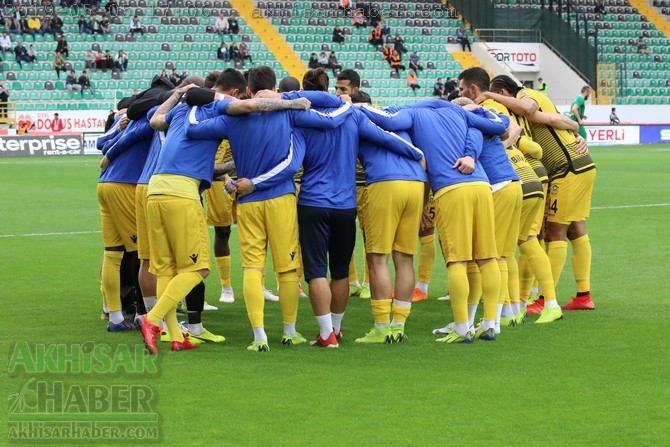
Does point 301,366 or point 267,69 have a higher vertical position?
point 267,69

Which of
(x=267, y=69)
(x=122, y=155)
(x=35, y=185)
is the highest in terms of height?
(x=267, y=69)

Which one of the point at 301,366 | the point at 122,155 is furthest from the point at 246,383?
the point at 122,155

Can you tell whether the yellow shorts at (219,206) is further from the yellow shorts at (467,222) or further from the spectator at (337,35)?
the spectator at (337,35)

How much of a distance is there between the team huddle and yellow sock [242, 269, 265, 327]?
10mm

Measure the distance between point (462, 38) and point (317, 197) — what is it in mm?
44178

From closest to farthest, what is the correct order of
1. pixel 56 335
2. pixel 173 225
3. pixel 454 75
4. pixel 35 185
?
pixel 173 225, pixel 56 335, pixel 35 185, pixel 454 75

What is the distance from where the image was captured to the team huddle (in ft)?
26.8

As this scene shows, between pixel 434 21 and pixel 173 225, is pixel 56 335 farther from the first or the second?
pixel 434 21

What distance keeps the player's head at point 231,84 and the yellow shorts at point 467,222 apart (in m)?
1.73

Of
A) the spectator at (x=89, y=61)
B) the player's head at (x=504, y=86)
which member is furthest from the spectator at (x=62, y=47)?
the player's head at (x=504, y=86)

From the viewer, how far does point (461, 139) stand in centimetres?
859

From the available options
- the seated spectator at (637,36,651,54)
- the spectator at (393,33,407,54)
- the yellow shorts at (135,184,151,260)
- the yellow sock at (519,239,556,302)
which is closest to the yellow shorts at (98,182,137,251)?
the yellow shorts at (135,184,151,260)

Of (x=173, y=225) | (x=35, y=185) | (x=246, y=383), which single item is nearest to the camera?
(x=246, y=383)

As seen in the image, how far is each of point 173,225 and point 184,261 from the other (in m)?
0.28
